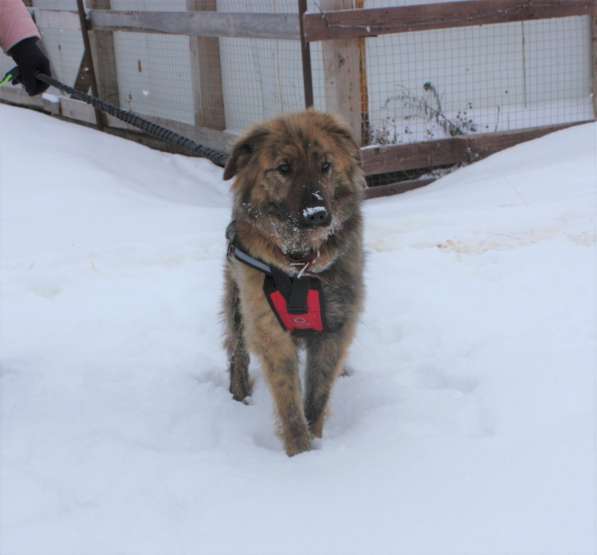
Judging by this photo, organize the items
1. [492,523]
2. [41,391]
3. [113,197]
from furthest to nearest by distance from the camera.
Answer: [113,197]
[41,391]
[492,523]

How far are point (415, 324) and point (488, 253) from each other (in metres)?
0.96

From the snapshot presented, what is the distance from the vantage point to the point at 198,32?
8.09 m

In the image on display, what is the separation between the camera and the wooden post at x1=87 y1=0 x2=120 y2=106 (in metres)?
10.1

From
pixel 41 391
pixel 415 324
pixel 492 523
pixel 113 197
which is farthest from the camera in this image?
pixel 113 197

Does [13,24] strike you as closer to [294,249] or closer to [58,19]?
[294,249]

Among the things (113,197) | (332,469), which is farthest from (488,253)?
(113,197)

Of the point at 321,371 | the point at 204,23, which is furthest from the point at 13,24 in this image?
the point at 204,23

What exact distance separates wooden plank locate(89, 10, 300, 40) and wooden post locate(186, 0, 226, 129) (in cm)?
33

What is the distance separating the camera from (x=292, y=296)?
317 cm

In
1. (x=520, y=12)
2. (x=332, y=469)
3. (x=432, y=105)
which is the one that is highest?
(x=520, y=12)

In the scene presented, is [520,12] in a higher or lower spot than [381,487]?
higher

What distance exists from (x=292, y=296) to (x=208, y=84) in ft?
19.8

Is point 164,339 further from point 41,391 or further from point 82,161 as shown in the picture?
point 82,161

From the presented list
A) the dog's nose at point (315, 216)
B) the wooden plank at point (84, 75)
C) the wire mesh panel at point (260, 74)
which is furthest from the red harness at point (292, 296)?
the wooden plank at point (84, 75)
